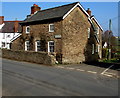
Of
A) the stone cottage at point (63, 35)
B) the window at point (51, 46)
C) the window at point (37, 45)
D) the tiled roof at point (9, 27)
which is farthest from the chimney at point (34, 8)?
the tiled roof at point (9, 27)

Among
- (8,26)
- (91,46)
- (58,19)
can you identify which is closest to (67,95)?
(58,19)

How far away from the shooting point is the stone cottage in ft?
71.6

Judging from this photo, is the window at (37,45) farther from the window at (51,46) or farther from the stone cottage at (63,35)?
the window at (51,46)

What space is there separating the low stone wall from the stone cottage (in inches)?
102

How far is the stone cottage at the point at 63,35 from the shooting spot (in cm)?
2183

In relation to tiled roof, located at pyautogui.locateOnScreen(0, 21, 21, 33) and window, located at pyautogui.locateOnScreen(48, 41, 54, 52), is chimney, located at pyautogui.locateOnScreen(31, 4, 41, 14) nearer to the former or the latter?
window, located at pyautogui.locateOnScreen(48, 41, 54, 52)

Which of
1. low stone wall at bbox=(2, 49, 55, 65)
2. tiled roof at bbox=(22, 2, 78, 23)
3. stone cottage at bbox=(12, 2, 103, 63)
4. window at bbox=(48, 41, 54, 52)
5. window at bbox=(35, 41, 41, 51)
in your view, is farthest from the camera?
window at bbox=(35, 41, 41, 51)

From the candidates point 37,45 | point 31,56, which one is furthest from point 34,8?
point 31,56

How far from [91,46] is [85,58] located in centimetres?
333

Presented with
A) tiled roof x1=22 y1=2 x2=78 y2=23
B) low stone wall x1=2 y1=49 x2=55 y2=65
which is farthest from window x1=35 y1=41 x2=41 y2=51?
tiled roof x1=22 y1=2 x2=78 y2=23

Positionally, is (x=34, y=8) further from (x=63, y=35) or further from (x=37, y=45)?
(x=63, y=35)

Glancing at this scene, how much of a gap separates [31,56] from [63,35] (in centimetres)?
511

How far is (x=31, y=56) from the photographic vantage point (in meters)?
21.4

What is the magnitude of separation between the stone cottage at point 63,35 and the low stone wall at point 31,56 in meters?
2.58
